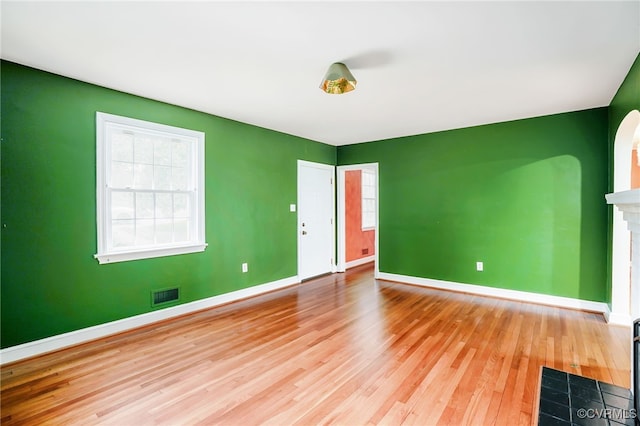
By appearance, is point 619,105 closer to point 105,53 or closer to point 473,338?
point 473,338

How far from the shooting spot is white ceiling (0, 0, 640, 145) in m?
1.82

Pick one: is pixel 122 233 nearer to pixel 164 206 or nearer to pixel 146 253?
pixel 146 253

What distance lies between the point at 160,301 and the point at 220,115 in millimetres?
2309

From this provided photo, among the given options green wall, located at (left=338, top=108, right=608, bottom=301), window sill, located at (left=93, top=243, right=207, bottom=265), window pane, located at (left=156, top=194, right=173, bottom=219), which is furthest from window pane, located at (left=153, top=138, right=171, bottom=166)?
green wall, located at (left=338, top=108, right=608, bottom=301)

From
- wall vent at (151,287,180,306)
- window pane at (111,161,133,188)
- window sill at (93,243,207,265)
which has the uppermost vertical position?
window pane at (111,161,133,188)

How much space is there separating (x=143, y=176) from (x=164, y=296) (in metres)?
1.32

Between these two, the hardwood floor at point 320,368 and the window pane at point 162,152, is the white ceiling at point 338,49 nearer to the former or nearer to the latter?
the window pane at point 162,152

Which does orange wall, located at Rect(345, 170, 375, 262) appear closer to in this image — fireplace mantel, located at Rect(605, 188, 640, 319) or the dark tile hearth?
the dark tile hearth

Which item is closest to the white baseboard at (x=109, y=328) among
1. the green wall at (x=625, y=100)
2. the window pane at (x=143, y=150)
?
the window pane at (x=143, y=150)

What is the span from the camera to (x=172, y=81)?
9.30 feet

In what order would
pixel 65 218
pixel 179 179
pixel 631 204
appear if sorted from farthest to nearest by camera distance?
pixel 179 179
pixel 65 218
pixel 631 204

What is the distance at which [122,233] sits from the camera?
313 centimetres

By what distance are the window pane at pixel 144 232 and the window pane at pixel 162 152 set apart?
661 millimetres

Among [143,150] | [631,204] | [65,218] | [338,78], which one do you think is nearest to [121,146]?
[143,150]
